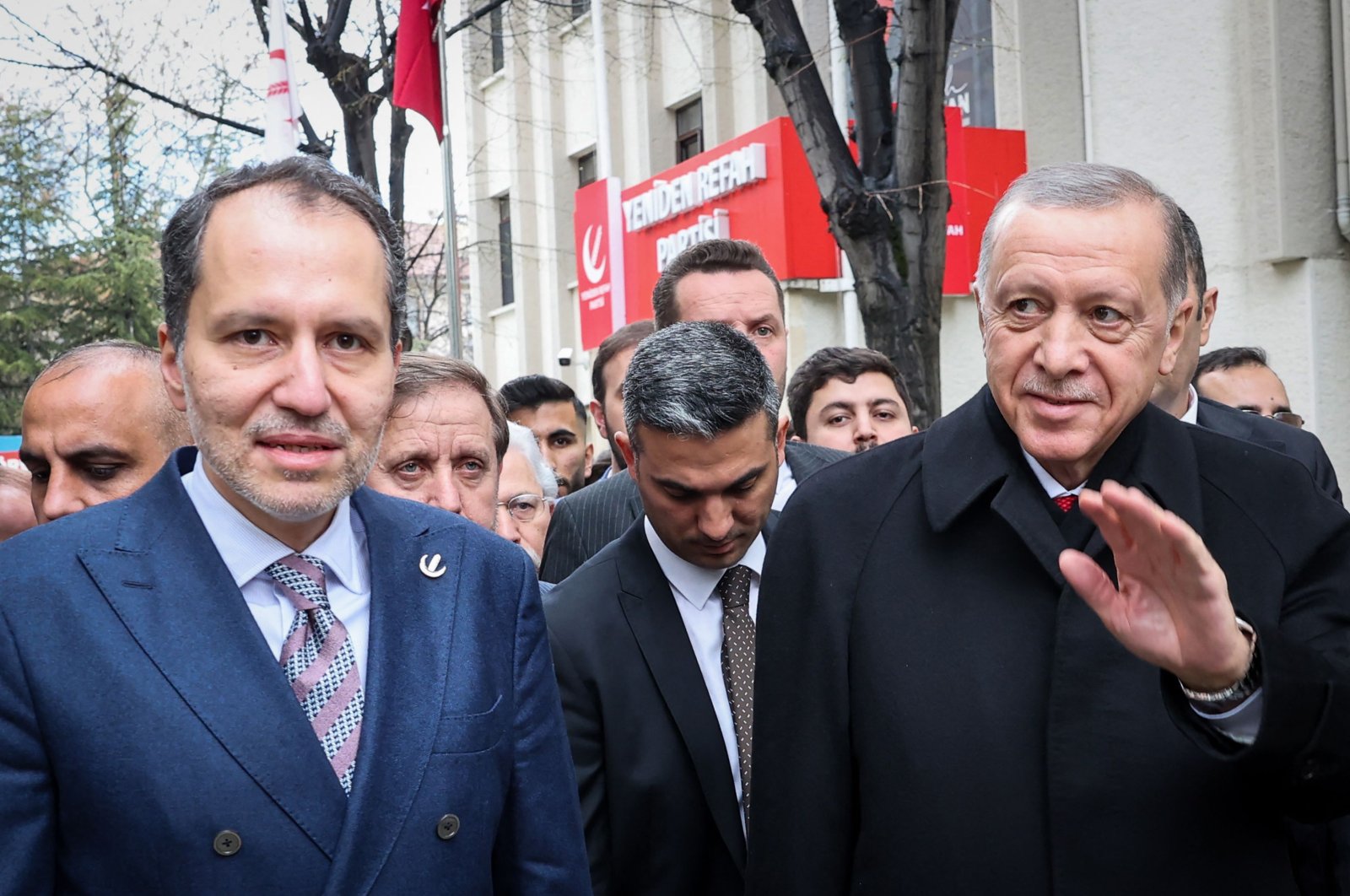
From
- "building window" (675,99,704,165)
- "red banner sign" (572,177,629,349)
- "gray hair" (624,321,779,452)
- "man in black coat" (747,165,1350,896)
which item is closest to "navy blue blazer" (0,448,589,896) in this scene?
"man in black coat" (747,165,1350,896)

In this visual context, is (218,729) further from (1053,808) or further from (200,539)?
(1053,808)

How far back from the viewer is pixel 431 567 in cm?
238

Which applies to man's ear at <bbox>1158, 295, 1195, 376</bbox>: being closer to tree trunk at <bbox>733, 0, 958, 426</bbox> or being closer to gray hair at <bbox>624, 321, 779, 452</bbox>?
gray hair at <bbox>624, 321, 779, 452</bbox>

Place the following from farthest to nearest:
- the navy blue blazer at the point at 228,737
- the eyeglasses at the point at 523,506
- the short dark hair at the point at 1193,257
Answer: the eyeglasses at the point at 523,506 < the short dark hair at the point at 1193,257 < the navy blue blazer at the point at 228,737

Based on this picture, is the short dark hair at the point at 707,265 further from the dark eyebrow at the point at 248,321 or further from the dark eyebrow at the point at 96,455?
the dark eyebrow at the point at 248,321

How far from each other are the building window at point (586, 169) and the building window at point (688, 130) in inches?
95.9

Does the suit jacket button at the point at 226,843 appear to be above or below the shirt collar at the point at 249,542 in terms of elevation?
below

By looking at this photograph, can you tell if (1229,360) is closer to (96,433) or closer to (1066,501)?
(1066,501)

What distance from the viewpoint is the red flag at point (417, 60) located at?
11.7m

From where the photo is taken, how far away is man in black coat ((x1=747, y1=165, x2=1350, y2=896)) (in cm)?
237

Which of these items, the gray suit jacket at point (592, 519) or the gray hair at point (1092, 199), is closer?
the gray hair at point (1092, 199)

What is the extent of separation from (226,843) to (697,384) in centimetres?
173

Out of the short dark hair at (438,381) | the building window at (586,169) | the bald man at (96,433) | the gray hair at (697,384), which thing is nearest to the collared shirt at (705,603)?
the gray hair at (697,384)

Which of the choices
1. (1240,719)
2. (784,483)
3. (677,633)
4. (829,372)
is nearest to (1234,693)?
(1240,719)
